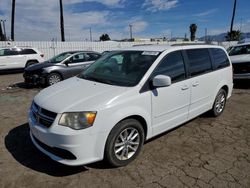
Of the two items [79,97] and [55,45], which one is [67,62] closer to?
[79,97]

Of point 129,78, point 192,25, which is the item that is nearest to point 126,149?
point 129,78

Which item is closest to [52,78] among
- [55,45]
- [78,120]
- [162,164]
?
[78,120]

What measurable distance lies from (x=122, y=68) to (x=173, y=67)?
85 centimetres

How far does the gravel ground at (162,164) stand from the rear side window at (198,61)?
1.17 m

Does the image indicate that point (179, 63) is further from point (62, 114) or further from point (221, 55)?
point (62, 114)

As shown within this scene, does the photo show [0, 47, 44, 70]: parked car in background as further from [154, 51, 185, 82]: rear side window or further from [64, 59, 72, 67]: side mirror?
[154, 51, 185, 82]: rear side window

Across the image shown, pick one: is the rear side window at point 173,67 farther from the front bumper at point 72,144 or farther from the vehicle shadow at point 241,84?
the vehicle shadow at point 241,84

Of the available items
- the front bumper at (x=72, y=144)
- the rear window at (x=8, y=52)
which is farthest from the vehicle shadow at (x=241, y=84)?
the rear window at (x=8, y=52)

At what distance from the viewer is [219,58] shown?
519 cm

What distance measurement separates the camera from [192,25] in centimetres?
5841

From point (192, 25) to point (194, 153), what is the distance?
196 ft

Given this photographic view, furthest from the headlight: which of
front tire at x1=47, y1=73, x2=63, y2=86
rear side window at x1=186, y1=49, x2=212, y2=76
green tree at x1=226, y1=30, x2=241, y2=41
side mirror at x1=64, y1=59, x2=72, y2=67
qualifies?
green tree at x1=226, y1=30, x2=241, y2=41

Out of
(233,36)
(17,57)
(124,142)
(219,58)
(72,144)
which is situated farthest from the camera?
(233,36)

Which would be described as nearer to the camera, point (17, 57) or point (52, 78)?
point (52, 78)
